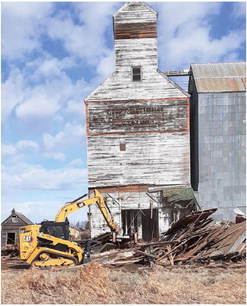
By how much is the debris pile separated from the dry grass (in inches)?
120

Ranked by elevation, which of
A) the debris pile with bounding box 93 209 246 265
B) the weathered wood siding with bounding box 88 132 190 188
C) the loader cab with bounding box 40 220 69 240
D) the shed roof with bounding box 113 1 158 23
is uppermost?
the shed roof with bounding box 113 1 158 23

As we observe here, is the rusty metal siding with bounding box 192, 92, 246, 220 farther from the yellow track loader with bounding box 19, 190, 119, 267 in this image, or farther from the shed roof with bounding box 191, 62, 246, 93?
the yellow track loader with bounding box 19, 190, 119, 267

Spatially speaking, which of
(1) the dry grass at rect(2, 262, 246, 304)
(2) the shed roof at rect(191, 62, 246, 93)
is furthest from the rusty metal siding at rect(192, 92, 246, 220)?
(1) the dry grass at rect(2, 262, 246, 304)

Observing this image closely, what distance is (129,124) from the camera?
28.1m

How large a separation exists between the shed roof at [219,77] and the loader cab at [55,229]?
49.0 feet

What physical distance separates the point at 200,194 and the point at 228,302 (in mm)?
17841

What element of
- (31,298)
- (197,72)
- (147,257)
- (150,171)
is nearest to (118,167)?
(150,171)

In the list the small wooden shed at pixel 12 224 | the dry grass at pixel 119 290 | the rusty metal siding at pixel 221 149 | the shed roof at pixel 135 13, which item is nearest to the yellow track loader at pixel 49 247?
the dry grass at pixel 119 290

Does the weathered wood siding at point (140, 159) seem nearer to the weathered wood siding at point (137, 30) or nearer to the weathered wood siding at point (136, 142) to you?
the weathered wood siding at point (136, 142)

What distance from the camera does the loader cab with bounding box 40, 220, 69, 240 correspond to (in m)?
17.3

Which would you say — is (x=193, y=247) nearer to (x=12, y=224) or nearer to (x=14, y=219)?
(x=14, y=219)

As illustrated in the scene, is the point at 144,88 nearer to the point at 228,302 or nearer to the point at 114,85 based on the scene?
the point at 114,85

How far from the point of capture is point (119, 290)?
1112cm

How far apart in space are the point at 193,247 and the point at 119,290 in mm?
7196
